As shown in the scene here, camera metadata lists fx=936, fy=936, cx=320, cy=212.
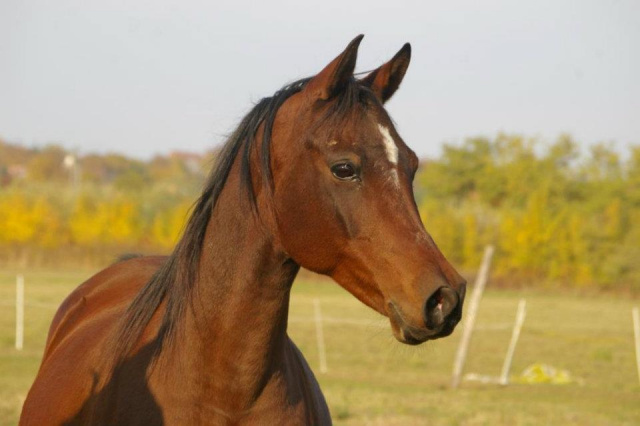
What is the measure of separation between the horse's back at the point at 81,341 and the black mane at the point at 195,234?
0.18 m

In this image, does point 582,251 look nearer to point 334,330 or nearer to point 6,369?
point 334,330

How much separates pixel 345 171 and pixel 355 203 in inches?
4.2

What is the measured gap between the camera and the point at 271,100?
11.1 ft

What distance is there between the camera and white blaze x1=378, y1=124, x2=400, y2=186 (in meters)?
2.99

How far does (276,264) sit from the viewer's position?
10.7 ft

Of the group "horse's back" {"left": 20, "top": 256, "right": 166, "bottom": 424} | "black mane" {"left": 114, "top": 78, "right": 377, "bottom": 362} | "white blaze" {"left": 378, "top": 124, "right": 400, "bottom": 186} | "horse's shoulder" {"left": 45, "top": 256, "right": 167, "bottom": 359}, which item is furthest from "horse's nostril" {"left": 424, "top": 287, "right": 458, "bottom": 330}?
"horse's shoulder" {"left": 45, "top": 256, "right": 167, "bottom": 359}

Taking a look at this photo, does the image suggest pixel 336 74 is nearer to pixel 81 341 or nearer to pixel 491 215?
pixel 81 341

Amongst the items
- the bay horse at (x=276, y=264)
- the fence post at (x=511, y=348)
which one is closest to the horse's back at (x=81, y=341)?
the bay horse at (x=276, y=264)

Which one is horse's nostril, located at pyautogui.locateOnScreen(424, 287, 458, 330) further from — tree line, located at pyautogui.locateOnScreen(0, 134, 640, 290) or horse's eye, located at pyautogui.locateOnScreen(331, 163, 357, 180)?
tree line, located at pyautogui.locateOnScreen(0, 134, 640, 290)

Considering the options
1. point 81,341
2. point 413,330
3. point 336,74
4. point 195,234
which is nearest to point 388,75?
point 336,74

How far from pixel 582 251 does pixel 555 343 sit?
2907 cm

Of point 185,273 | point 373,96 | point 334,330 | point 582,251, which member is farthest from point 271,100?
point 582,251

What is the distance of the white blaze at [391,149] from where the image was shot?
2994 mm

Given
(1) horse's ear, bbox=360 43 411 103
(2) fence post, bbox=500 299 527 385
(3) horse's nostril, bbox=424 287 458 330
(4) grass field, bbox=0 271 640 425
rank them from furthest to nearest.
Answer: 1. (2) fence post, bbox=500 299 527 385
2. (4) grass field, bbox=0 271 640 425
3. (1) horse's ear, bbox=360 43 411 103
4. (3) horse's nostril, bbox=424 287 458 330
